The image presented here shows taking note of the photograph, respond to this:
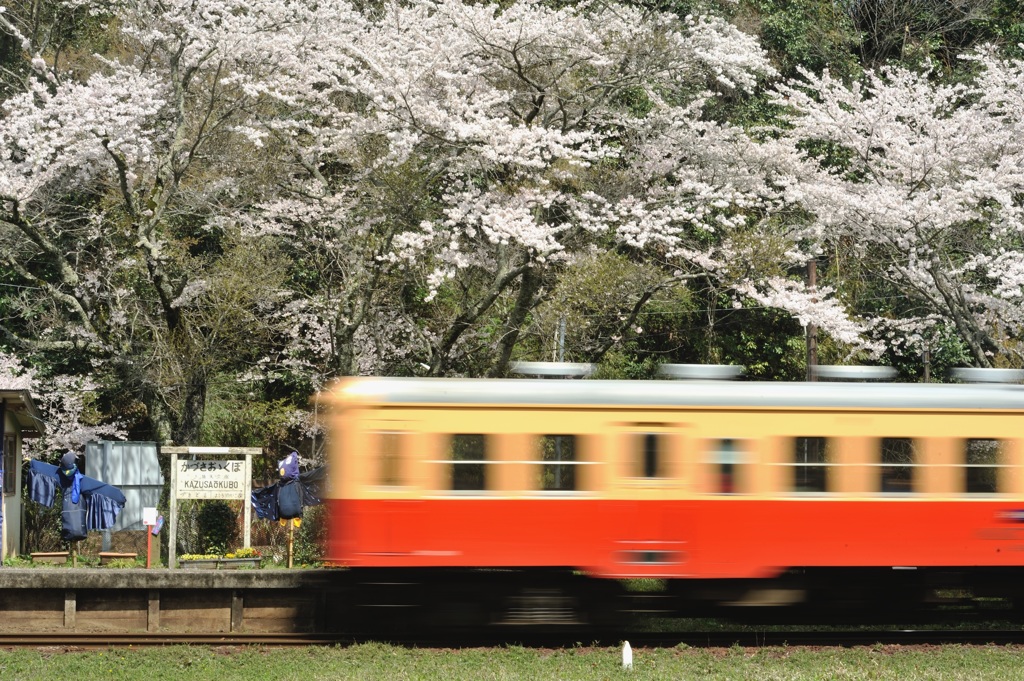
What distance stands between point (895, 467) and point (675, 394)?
2.12m

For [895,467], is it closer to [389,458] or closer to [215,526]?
[389,458]

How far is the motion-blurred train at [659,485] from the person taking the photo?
10.0 m

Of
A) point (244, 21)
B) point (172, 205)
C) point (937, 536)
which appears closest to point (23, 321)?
point (172, 205)

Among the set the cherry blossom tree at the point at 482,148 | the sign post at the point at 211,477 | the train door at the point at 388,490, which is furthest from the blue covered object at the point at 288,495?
the train door at the point at 388,490

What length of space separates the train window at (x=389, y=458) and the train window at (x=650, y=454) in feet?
7.21

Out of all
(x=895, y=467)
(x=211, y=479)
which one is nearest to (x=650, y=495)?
(x=895, y=467)

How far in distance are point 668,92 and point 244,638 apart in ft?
52.3

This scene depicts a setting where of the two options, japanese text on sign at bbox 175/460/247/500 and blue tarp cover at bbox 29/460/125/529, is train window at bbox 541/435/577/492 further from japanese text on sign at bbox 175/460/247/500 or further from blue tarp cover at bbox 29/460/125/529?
blue tarp cover at bbox 29/460/125/529

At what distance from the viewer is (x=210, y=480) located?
614 inches

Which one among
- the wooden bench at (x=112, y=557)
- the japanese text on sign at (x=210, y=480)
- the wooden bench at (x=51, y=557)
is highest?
the japanese text on sign at (x=210, y=480)

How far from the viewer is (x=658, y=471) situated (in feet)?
33.3

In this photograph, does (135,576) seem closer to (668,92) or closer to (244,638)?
(244,638)

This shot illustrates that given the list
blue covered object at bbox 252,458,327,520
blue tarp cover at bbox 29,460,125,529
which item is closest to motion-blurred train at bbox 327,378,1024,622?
blue covered object at bbox 252,458,327,520

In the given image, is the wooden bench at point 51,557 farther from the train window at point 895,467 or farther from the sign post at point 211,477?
the train window at point 895,467
